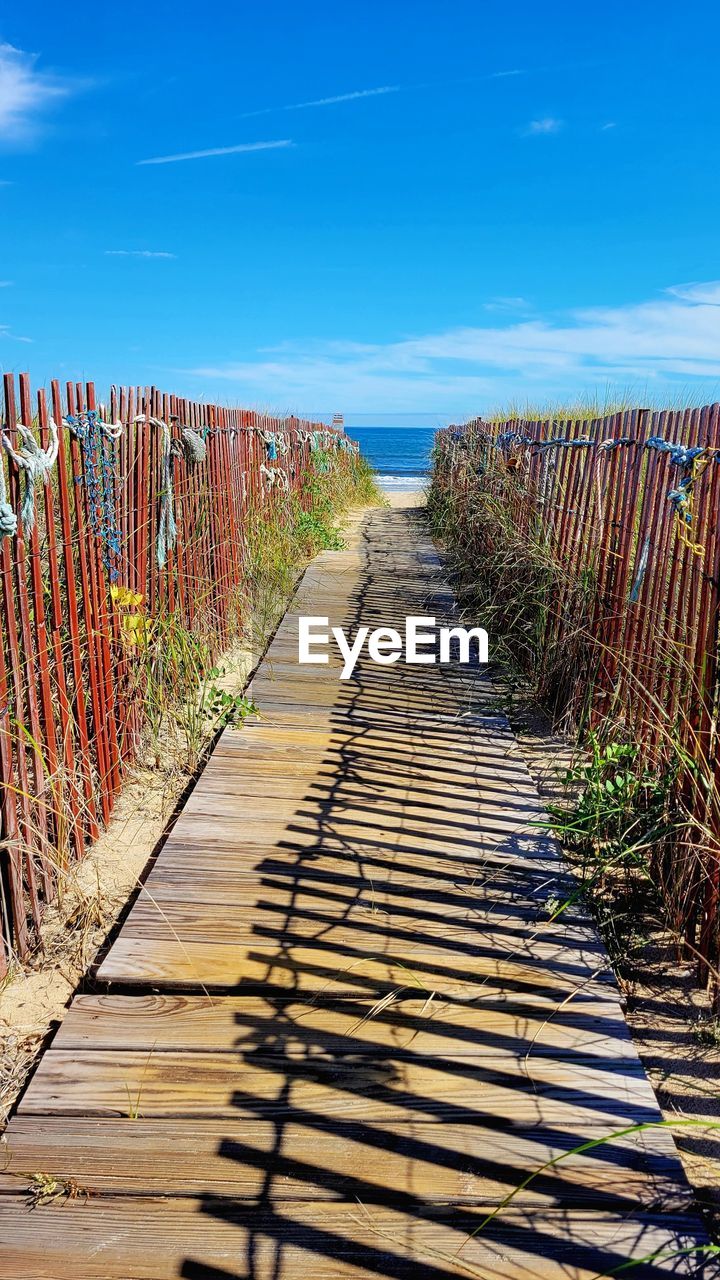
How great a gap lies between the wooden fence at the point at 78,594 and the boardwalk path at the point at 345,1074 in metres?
0.37

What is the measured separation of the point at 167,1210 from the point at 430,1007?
852 mm

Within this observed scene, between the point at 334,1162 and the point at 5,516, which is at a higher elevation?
the point at 5,516

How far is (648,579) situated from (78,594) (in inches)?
92.8

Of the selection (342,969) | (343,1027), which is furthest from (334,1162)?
(342,969)

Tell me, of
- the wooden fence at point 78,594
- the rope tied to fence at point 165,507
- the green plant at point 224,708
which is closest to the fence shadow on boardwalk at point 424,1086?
the wooden fence at point 78,594

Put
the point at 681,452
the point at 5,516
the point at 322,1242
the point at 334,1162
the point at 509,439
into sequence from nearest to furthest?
the point at 322,1242, the point at 334,1162, the point at 5,516, the point at 681,452, the point at 509,439

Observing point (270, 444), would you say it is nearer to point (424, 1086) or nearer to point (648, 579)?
point (648, 579)

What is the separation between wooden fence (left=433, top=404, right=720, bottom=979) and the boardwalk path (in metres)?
0.55

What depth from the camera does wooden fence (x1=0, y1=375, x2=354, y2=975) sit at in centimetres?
267

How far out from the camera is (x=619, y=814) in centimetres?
327

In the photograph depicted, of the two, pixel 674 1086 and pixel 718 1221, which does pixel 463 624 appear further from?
pixel 718 1221

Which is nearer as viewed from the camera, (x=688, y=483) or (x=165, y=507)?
(x=688, y=483)

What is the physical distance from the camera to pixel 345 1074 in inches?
82.8

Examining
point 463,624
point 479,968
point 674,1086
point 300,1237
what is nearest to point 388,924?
point 479,968
